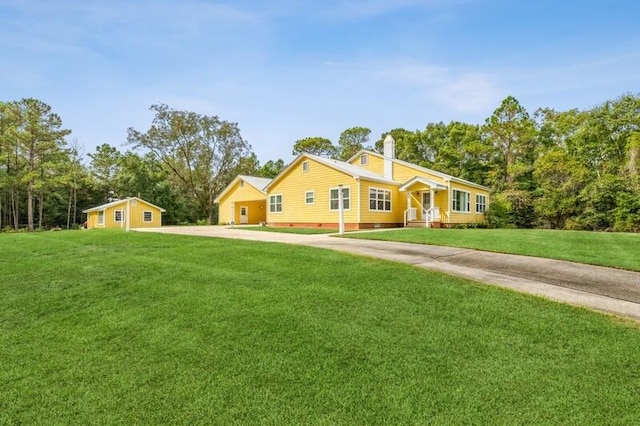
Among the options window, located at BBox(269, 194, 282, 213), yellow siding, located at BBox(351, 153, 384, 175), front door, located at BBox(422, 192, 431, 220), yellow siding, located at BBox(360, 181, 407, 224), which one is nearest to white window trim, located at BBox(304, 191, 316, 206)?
window, located at BBox(269, 194, 282, 213)

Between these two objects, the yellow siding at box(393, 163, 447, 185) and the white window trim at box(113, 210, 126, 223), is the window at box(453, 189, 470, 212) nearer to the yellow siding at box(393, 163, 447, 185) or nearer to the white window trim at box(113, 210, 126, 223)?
the yellow siding at box(393, 163, 447, 185)

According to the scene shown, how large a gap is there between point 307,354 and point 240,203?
2855cm

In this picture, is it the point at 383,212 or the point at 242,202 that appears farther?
the point at 242,202

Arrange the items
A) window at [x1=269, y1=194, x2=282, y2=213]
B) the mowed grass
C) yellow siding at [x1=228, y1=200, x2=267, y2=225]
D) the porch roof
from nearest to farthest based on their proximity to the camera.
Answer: the mowed grass → the porch roof → window at [x1=269, y1=194, x2=282, y2=213] → yellow siding at [x1=228, y1=200, x2=267, y2=225]

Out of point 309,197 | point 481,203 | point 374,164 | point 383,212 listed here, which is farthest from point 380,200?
Result: point 481,203

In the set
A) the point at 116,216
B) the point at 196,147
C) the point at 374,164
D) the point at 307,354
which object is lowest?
the point at 307,354

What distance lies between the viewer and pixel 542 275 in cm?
651

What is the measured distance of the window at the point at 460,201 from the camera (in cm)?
2222

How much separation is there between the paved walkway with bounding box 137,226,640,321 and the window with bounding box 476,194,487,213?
17761 millimetres

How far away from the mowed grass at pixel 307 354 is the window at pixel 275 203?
18.1 meters

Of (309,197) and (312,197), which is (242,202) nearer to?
(309,197)

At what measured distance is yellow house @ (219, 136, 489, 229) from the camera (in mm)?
19984

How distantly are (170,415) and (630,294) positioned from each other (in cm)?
625

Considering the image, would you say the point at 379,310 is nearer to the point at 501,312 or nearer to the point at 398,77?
the point at 501,312
